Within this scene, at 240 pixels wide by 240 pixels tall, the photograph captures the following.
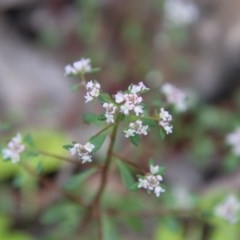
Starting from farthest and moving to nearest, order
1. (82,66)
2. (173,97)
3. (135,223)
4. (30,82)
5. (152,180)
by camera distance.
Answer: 1. (30,82)
2. (135,223)
3. (173,97)
4. (82,66)
5. (152,180)

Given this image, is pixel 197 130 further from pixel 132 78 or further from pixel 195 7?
pixel 195 7

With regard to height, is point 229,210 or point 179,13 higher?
point 179,13

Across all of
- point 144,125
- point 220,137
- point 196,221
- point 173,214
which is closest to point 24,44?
point 220,137

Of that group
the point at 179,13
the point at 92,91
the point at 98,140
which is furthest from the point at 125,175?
the point at 179,13

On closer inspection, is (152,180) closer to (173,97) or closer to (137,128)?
(137,128)

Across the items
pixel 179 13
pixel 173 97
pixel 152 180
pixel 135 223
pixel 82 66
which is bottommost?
pixel 152 180

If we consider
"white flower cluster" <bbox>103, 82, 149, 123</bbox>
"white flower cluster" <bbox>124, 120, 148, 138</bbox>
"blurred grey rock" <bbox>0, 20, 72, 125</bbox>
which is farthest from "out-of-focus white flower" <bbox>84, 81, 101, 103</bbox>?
"blurred grey rock" <bbox>0, 20, 72, 125</bbox>

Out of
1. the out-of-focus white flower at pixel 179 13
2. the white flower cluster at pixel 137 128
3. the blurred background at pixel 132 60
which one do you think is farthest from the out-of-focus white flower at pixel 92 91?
the out-of-focus white flower at pixel 179 13
